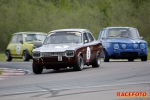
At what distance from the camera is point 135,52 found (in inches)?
960

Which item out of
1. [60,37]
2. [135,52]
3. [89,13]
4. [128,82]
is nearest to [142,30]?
[89,13]

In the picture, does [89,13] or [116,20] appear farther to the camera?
[89,13]

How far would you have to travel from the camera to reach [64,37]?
1966 centimetres

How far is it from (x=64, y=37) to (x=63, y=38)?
0.22ft

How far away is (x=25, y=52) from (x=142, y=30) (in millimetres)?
41170

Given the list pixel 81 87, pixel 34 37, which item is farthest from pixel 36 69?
pixel 34 37

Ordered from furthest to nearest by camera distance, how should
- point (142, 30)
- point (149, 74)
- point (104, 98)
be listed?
point (142, 30) < point (149, 74) < point (104, 98)

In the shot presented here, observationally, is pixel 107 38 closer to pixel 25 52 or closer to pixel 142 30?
pixel 25 52

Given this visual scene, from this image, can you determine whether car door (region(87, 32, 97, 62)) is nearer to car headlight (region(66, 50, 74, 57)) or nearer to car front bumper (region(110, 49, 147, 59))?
car headlight (region(66, 50, 74, 57))

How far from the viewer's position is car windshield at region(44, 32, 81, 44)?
19.6m

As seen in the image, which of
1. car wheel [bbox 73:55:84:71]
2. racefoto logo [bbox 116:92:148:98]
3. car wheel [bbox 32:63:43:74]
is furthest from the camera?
car wheel [bbox 32:63:43:74]

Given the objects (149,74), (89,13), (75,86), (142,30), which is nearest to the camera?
(75,86)

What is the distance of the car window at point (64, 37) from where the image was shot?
19578mm

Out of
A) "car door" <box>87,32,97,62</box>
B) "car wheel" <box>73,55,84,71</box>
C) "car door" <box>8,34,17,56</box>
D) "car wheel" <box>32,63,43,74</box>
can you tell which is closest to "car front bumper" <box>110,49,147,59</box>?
"car door" <box>87,32,97,62</box>
